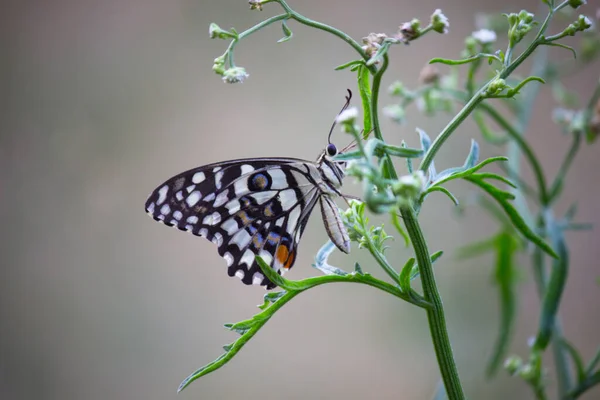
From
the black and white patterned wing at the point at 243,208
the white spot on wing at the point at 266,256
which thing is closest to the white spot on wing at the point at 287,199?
the black and white patterned wing at the point at 243,208

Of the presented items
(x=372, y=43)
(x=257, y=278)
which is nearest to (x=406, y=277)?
(x=372, y=43)

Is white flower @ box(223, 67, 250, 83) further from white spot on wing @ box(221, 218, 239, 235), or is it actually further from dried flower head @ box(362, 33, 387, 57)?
white spot on wing @ box(221, 218, 239, 235)

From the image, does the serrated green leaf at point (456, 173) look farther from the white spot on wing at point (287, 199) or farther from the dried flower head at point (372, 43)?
the white spot on wing at point (287, 199)

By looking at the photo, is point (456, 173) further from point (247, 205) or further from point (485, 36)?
point (247, 205)

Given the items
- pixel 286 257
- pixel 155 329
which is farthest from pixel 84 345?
pixel 286 257

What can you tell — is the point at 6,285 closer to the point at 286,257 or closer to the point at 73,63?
the point at 73,63

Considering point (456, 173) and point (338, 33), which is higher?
point (338, 33)
